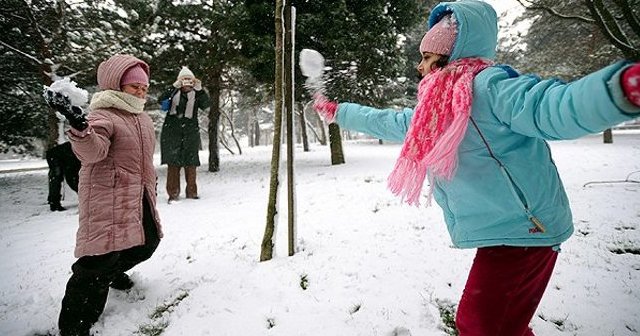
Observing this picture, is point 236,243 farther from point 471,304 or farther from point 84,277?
point 471,304

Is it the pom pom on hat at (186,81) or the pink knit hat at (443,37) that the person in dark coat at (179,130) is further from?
the pink knit hat at (443,37)

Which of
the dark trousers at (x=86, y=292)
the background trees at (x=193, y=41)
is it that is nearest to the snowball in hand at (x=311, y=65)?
the dark trousers at (x=86, y=292)

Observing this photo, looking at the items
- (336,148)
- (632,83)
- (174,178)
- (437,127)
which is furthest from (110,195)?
(336,148)

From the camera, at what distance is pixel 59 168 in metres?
6.36

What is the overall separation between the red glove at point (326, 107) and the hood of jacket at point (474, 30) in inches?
32.0

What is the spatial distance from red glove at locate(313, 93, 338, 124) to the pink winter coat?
4.91 feet

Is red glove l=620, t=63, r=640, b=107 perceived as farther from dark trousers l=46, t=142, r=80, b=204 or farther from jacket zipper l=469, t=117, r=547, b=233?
dark trousers l=46, t=142, r=80, b=204

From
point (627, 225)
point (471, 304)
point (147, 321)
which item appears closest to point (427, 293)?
point (471, 304)

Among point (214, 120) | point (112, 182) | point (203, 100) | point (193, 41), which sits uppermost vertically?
point (193, 41)

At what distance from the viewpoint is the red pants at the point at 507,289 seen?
1417mm

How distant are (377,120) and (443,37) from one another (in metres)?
0.60

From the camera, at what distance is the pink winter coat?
2279 mm

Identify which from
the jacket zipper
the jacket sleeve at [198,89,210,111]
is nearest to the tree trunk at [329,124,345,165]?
the jacket sleeve at [198,89,210,111]

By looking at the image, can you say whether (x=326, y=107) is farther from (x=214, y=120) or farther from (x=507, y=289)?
(x=214, y=120)
